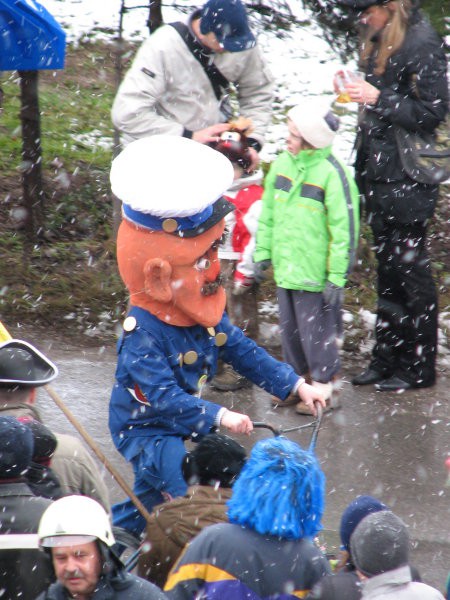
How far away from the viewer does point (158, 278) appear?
4.60 metres

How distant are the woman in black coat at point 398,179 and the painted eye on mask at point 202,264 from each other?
79.3 inches

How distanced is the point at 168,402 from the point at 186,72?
105 inches

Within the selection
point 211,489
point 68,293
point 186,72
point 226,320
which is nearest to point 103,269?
point 68,293

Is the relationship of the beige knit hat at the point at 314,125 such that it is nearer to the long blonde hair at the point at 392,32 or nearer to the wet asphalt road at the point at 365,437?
the long blonde hair at the point at 392,32

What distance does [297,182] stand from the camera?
625 cm

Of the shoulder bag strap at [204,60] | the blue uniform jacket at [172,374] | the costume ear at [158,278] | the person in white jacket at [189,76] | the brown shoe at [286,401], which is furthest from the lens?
the brown shoe at [286,401]

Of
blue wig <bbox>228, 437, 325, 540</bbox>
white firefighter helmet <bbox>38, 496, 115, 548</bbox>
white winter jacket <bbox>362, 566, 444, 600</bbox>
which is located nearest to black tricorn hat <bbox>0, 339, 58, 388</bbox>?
white firefighter helmet <bbox>38, 496, 115, 548</bbox>

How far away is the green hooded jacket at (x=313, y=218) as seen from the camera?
616 centimetres

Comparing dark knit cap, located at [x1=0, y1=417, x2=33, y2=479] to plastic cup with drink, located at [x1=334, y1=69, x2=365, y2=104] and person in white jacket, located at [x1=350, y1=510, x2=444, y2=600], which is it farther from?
plastic cup with drink, located at [x1=334, y1=69, x2=365, y2=104]

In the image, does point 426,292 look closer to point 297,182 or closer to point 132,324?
point 297,182

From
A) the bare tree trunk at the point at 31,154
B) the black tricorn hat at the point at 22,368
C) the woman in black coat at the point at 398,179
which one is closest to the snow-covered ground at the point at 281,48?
the bare tree trunk at the point at 31,154

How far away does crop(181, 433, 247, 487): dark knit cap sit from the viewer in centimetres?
381

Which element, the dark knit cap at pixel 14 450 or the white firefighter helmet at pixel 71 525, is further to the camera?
the dark knit cap at pixel 14 450

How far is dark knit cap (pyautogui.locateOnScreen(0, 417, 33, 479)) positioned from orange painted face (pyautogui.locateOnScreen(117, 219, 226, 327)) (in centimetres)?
126
